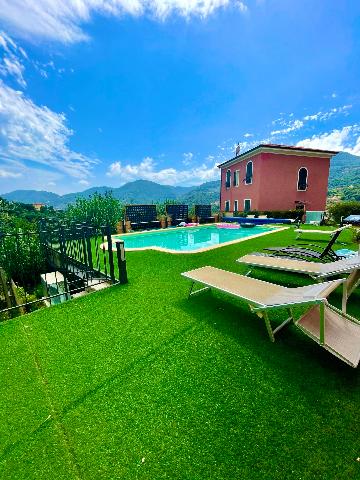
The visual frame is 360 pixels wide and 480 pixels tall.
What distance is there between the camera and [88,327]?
11.5ft

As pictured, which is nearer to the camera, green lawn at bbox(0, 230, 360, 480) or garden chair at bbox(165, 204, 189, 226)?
green lawn at bbox(0, 230, 360, 480)

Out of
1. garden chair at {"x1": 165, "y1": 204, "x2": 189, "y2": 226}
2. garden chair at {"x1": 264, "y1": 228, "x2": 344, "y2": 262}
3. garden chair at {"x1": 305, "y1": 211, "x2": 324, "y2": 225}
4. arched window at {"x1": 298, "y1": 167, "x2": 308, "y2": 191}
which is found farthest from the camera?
arched window at {"x1": 298, "y1": 167, "x2": 308, "y2": 191}

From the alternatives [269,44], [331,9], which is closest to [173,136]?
[269,44]

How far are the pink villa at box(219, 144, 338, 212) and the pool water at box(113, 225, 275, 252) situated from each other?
27.5 feet

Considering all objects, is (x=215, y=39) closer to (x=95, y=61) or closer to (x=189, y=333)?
(x=95, y=61)

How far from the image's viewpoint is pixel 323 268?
429 centimetres

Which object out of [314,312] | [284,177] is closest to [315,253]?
[314,312]

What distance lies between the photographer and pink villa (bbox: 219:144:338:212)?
2262 cm

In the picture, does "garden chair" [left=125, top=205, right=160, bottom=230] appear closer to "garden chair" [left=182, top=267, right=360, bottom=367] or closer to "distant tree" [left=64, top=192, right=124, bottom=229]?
"distant tree" [left=64, top=192, right=124, bottom=229]

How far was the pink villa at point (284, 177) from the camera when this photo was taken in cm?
2262

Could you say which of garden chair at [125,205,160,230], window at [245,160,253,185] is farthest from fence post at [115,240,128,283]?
window at [245,160,253,185]

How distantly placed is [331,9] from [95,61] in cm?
1778

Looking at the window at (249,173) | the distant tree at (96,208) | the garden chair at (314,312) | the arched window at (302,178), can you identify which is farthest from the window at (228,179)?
the garden chair at (314,312)

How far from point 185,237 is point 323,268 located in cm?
1118
